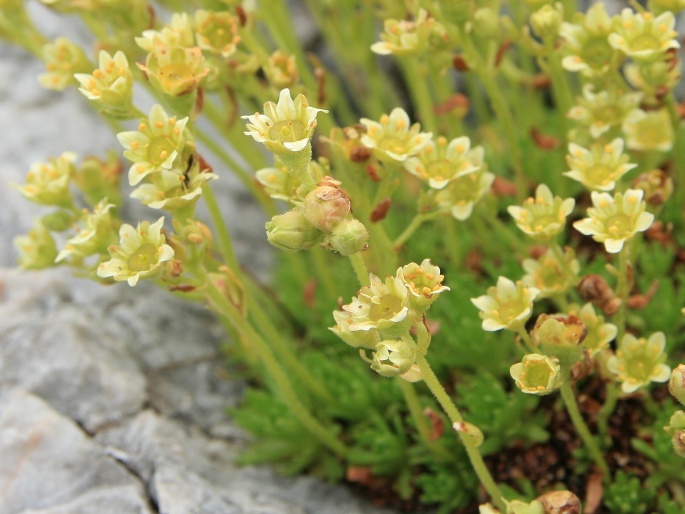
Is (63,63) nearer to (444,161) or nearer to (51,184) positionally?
(51,184)

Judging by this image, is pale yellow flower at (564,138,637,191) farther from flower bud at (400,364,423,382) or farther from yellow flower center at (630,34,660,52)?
flower bud at (400,364,423,382)

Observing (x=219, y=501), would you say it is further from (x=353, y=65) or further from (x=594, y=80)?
(x=353, y=65)

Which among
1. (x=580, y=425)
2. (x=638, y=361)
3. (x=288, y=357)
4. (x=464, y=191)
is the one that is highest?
(x=464, y=191)

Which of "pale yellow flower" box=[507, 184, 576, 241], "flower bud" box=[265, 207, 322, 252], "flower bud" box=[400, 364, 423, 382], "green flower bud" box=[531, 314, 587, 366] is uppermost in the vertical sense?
"flower bud" box=[265, 207, 322, 252]

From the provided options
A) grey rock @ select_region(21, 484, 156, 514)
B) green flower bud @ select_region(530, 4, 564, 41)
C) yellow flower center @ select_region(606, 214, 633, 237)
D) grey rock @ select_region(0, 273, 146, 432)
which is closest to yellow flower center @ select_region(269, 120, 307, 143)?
Result: yellow flower center @ select_region(606, 214, 633, 237)

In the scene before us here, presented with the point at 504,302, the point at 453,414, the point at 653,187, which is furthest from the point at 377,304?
the point at 653,187

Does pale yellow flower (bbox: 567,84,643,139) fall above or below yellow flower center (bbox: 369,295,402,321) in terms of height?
below

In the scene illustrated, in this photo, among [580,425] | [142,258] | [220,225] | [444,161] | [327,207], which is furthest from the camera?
[220,225]

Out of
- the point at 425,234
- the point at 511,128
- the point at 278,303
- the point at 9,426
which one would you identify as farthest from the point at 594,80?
the point at 9,426
